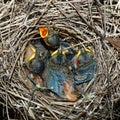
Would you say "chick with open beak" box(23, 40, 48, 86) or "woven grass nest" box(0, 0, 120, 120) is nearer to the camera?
"woven grass nest" box(0, 0, 120, 120)

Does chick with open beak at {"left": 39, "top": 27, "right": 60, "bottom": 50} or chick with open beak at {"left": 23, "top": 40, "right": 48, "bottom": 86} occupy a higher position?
chick with open beak at {"left": 39, "top": 27, "right": 60, "bottom": 50}

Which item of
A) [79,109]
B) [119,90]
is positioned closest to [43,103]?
[79,109]

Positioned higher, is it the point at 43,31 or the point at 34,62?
the point at 43,31

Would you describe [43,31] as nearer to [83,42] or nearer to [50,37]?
[50,37]

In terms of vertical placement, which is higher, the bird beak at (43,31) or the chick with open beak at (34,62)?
the bird beak at (43,31)

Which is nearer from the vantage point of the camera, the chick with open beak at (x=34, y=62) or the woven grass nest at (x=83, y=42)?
the woven grass nest at (x=83, y=42)

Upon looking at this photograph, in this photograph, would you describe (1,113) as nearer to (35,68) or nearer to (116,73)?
(35,68)

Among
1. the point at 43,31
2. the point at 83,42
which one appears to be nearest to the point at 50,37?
the point at 43,31

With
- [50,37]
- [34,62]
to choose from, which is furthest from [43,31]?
[34,62]
